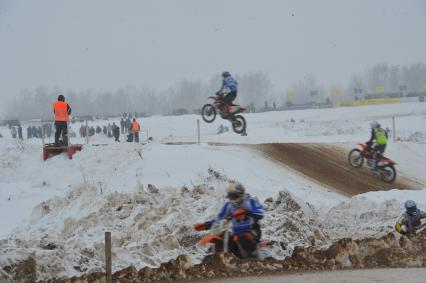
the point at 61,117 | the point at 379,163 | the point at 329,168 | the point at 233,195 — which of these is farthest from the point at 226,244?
the point at 379,163

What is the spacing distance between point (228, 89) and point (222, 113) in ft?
3.20

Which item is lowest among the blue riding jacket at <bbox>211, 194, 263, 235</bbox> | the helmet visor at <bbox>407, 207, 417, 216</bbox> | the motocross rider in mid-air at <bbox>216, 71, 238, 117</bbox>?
the helmet visor at <bbox>407, 207, 417, 216</bbox>

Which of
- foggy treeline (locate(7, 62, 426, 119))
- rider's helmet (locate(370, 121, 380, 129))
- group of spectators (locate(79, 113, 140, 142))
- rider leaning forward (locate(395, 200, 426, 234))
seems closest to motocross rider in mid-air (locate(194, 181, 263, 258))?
rider leaning forward (locate(395, 200, 426, 234))

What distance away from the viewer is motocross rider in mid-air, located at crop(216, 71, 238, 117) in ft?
51.5

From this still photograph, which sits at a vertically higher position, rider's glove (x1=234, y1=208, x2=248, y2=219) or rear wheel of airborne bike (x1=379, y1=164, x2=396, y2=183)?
rider's glove (x1=234, y1=208, x2=248, y2=219)

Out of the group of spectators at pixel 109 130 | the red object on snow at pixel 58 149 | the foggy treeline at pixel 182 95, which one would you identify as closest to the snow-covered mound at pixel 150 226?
the red object on snow at pixel 58 149

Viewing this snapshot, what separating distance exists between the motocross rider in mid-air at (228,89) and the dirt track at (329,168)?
3.46m

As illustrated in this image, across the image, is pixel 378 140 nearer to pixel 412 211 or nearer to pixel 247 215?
pixel 412 211

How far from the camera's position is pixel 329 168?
63.9 feet

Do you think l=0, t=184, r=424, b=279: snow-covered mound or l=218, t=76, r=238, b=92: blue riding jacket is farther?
l=218, t=76, r=238, b=92: blue riding jacket

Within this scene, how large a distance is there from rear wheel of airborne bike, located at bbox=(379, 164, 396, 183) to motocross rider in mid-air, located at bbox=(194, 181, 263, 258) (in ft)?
37.9

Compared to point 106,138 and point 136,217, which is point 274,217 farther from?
point 106,138

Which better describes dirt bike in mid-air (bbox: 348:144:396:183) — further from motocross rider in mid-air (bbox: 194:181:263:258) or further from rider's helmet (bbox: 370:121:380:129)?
motocross rider in mid-air (bbox: 194:181:263:258)

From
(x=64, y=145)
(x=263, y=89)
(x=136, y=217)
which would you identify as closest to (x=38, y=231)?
(x=136, y=217)
